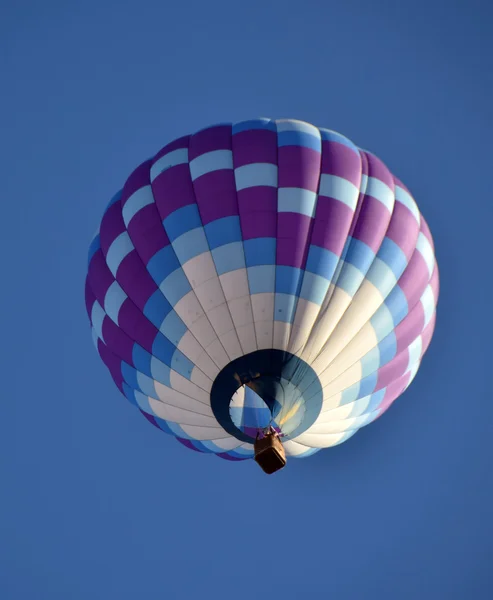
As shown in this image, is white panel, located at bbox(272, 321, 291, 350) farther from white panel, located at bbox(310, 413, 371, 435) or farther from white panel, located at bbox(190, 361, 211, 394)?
white panel, located at bbox(310, 413, 371, 435)

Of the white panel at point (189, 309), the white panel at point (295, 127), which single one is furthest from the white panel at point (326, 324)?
the white panel at point (295, 127)

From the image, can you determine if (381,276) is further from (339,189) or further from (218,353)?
(218,353)

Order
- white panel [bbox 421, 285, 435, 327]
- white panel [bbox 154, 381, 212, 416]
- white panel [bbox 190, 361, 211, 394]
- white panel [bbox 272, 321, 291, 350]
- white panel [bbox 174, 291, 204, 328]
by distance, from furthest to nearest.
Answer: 1. white panel [bbox 421, 285, 435, 327]
2. white panel [bbox 154, 381, 212, 416]
3. white panel [bbox 190, 361, 211, 394]
4. white panel [bbox 174, 291, 204, 328]
5. white panel [bbox 272, 321, 291, 350]

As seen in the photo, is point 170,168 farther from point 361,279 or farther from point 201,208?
point 361,279

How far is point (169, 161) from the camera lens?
1256 cm

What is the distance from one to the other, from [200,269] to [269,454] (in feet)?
6.84

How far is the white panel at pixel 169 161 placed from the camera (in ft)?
41.0

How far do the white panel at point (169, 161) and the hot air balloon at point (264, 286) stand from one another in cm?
2

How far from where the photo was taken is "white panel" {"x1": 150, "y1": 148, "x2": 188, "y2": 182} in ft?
41.0

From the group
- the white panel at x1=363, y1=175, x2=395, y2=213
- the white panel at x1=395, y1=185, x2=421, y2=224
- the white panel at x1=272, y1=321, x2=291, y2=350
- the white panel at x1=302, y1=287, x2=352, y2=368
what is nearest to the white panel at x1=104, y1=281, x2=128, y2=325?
the white panel at x1=272, y1=321, x2=291, y2=350

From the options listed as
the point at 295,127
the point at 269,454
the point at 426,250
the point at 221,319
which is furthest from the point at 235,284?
the point at 426,250

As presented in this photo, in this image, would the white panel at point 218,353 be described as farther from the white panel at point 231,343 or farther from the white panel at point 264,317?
the white panel at point 264,317

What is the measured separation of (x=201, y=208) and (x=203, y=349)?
155 cm

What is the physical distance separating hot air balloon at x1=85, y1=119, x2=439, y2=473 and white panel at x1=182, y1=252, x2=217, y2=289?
1cm
